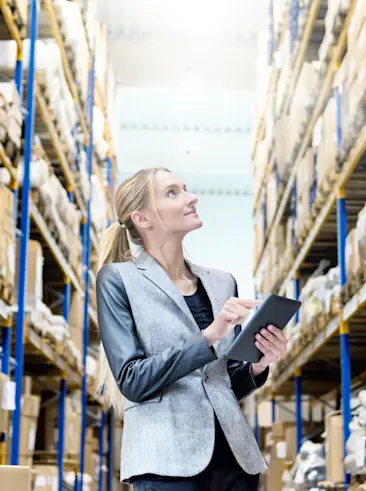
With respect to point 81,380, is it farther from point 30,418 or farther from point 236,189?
point 236,189

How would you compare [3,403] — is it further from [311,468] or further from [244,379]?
[244,379]

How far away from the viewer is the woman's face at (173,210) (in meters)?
2.01

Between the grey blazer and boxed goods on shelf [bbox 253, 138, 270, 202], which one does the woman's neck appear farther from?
Answer: boxed goods on shelf [bbox 253, 138, 270, 202]

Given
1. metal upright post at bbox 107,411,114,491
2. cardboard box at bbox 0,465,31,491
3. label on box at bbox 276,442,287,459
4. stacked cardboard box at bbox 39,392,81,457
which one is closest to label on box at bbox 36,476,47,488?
stacked cardboard box at bbox 39,392,81,457

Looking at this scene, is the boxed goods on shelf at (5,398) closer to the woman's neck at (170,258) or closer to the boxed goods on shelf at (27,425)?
the boxed goods on shelf at (27,425)

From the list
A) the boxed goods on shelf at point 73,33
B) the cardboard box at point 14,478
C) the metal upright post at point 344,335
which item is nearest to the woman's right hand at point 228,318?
the cardboard box at point 14,478

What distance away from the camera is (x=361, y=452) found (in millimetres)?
4680

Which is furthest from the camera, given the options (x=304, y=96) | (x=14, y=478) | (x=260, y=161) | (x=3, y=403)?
(x=260, y=161)

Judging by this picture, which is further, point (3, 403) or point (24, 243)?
point (24, 243)

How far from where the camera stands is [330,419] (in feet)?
18.6

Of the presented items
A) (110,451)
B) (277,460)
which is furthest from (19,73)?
(110,451)

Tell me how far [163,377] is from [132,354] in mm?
92

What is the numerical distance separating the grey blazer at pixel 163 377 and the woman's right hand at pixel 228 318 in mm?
25

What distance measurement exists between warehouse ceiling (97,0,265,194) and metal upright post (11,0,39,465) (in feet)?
17.4
